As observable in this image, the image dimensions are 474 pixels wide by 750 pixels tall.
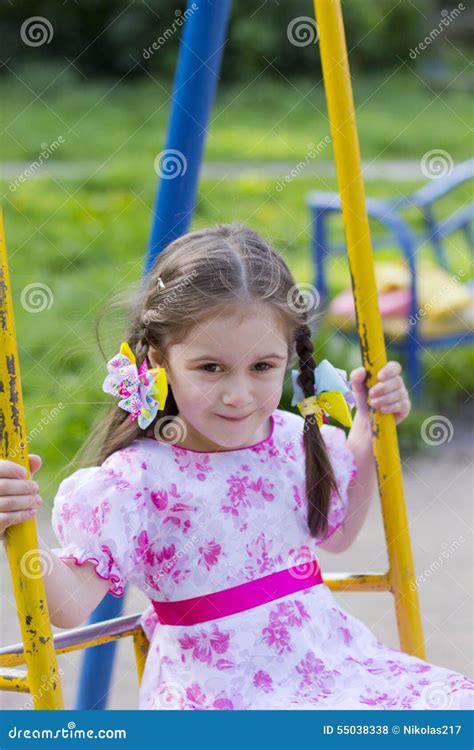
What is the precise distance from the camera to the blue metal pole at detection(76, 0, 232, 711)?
2.03 m

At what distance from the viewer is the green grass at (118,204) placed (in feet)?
14.2

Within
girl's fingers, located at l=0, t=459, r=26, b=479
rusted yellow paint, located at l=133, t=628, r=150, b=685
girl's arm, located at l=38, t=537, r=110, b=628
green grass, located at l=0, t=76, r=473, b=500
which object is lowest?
rusted yellow paint, located at l=133, t=628, r=150, b=685

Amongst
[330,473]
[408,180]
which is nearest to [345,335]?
[330,473]

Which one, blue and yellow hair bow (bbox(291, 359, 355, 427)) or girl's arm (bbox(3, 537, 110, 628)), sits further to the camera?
blue and yellow hair bow (bbox(291, 359, 355, 427))

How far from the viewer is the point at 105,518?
1669 millimetres

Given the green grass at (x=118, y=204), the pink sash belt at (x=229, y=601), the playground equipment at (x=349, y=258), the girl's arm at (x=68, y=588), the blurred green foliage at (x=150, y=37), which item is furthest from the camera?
the blurred green foliage at (x=150, y=37)

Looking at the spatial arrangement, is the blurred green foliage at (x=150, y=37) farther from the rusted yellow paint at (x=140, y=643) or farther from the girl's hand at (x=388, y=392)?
the rusted yellow paint at (x=140, y=643)

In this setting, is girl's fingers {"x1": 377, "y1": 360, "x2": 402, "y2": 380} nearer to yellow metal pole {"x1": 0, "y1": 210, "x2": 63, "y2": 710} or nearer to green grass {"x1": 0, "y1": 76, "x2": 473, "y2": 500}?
green grass {"x1": 0, "y1": 76, "x2": 473, "y2": 500}

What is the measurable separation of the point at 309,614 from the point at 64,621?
1.33 feet

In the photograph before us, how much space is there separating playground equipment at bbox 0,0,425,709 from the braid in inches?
3.3

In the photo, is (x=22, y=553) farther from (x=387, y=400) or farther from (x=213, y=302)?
(x=387, y=400)

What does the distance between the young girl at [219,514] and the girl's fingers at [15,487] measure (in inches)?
9.6

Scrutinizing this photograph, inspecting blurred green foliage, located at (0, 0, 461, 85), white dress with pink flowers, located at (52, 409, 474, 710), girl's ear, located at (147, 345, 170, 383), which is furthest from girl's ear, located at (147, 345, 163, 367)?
blurred green foliage, located at (0, 0, 461, 85)

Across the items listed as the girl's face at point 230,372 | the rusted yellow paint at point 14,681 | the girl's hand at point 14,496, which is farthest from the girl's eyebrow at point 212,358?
the rusted yellow paint at point 14,681
